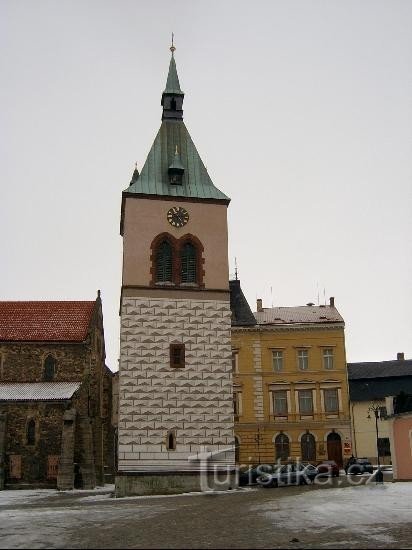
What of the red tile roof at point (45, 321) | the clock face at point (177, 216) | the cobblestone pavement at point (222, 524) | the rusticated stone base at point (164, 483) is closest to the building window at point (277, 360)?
the red tile roof at point (45, 321)

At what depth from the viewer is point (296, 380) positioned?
47.7 meters

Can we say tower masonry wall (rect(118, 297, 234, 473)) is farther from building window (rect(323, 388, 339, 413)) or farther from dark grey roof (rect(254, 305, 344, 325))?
building window (rect(323, 388, 339, 413))

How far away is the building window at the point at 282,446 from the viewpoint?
45903 millimetres

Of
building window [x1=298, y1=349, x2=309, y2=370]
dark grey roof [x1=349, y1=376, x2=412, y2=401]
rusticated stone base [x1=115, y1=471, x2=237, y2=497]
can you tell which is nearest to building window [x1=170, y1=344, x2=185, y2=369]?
rusticated stone base [x1=115, y1=471, x2=237, y2=497]

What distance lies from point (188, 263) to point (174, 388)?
21.8 feet

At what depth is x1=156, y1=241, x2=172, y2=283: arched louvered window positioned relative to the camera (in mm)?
33000

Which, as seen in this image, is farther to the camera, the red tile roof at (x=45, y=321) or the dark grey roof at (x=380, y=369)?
the dark grey roof at (x=380, y=369)

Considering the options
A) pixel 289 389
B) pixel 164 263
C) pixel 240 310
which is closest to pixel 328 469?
pixel 289 389

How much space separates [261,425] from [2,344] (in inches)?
753

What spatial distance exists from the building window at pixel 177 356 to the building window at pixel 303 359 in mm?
18465

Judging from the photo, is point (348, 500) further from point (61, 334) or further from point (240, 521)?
point (61, 334)

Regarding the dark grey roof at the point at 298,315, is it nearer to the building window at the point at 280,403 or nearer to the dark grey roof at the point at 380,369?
the building window at the point at 280,403

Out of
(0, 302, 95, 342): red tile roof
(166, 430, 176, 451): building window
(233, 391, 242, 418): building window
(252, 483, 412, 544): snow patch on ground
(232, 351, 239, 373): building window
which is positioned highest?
(0, 302, 95, 342): red tile roof

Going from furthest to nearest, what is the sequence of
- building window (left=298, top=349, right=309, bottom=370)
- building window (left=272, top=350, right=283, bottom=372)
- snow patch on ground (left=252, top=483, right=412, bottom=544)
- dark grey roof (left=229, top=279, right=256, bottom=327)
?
dark grey roof (left=229, top=279, right=256, bottom=327), building window (left=298, top=349, right=309, bottom=370), building window (left=272, top=350, right=283, bottom=372), snow patch on ground (left=252, top=483, right=412, bottom=544)
